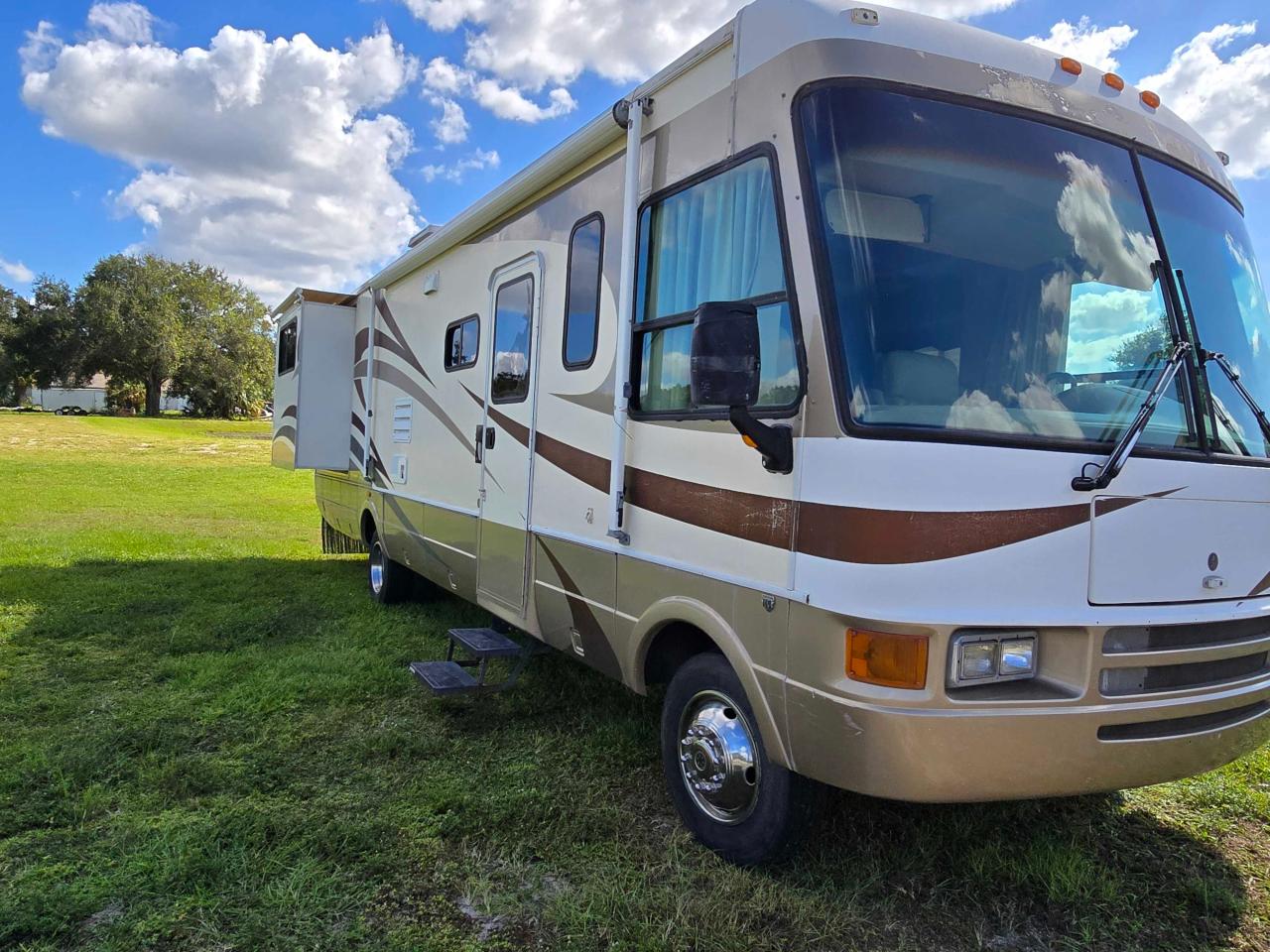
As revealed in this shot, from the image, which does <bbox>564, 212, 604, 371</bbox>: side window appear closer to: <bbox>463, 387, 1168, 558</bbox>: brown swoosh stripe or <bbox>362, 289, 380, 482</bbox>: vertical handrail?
<bbox>463, 387, 1168, 558</bbox>: brown swoosh stripe

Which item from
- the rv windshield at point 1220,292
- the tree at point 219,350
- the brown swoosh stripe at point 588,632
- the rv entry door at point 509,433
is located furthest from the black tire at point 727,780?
the tree at point 219,350

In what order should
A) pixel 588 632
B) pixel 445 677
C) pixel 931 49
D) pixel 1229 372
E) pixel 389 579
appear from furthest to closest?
pixel 389 579, pixel 445 677, pixel 588 632, pixel 1229 372, pixel 931 49

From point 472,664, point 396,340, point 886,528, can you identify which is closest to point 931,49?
point 886,528

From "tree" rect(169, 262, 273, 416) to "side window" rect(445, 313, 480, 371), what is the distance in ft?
166

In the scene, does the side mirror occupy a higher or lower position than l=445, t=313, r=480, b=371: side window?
lower

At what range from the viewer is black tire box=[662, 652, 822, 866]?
2.97m

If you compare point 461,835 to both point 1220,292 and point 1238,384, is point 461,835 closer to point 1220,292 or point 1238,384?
point 1238,384

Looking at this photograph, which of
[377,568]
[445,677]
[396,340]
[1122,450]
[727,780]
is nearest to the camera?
[1122,450]

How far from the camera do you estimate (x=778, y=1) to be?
9.76 ft

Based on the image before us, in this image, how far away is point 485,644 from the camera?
4785mm

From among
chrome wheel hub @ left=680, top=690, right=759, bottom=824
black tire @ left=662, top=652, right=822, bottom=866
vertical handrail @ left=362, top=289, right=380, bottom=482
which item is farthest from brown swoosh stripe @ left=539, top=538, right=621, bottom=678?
vertical handrail @ left=362, top=289, right=380, bottom=482

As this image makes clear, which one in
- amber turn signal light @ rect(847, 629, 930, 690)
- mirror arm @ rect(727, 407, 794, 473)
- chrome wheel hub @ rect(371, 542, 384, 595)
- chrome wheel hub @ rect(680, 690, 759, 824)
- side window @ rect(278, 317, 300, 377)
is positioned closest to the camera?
amber turn signal light @ rect(847, 629, 930, 690)

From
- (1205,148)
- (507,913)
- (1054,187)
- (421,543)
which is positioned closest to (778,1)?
(1054,187)

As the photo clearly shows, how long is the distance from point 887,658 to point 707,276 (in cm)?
157
